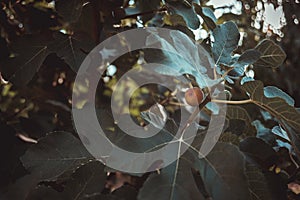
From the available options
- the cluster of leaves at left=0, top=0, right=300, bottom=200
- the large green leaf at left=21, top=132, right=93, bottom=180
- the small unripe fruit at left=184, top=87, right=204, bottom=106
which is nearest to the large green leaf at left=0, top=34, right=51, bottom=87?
the cluster of leaves at left=0, top=0, right=300, bottom=200

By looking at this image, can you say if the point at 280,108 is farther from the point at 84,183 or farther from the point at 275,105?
the point at 84,183

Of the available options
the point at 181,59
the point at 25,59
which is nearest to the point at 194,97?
the point at 181,59

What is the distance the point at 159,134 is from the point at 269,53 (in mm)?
173

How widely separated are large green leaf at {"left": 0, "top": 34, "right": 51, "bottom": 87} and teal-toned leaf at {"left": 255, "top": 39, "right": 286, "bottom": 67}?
1.03ft

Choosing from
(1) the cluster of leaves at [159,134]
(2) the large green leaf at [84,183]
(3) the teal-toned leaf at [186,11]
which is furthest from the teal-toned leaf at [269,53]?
(2) the large green leaf at [84,183]

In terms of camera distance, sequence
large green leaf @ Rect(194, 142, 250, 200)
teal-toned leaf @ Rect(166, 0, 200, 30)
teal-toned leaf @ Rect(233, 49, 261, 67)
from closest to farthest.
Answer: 1. large green leaf @ Rect(194, 142, 250, 200)
2. teal-toned leaf @ Rect(233, 49, 261, 67)
3. teal-toned leaf @ Rect(166, 0, 200, 30)

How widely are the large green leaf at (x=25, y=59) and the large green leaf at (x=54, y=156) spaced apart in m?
0.14

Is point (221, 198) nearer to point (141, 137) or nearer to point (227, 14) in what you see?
point (141, 137)

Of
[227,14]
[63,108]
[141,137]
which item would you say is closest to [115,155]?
[141,137]

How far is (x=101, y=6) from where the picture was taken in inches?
28.3

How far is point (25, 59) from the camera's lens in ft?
2.19

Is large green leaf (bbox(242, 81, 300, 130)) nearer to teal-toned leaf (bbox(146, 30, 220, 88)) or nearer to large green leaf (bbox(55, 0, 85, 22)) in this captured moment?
teal-toned leaf (bbox(146, 30, 220, 88))

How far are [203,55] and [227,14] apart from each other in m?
0.37

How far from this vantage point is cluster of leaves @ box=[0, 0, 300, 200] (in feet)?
1.48
